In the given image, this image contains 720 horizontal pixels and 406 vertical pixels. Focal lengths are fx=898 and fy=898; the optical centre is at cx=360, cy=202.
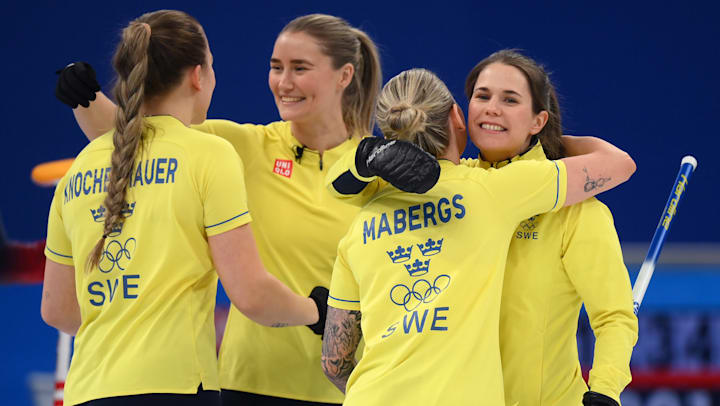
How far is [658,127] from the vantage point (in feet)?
20.3

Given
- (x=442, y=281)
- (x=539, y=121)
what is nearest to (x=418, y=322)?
(x=442, y=281)

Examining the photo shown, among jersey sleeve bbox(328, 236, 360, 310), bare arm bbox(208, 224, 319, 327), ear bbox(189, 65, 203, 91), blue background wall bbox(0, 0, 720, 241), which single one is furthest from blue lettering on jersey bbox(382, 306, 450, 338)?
blue background wall bbox(0, 0, 720, 241)

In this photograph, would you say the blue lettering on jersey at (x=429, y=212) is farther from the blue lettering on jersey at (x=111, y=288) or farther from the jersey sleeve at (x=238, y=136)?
the jersey sleeve at (x=238, y=136)

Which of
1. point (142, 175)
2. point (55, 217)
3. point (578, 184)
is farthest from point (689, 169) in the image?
point (55, 217)

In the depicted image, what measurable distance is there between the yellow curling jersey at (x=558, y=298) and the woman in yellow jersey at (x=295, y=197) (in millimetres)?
710

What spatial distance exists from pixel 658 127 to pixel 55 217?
4813 mm

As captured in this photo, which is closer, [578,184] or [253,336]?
[578,184]

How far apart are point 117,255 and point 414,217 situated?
0.73 m

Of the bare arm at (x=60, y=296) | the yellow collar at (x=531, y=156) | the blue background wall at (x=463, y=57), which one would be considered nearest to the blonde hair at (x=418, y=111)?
the yellow collar at (x=531, y=156)

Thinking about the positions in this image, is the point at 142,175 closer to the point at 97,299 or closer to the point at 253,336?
the point at 97,299

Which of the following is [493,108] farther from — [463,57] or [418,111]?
[463,57]

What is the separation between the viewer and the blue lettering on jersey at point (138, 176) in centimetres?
218

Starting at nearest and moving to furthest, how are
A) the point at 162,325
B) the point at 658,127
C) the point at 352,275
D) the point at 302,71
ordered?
the point at 162,325
the point at 352,275
the point at 302,71
the point at 658,127

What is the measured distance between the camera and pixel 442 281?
214cm
